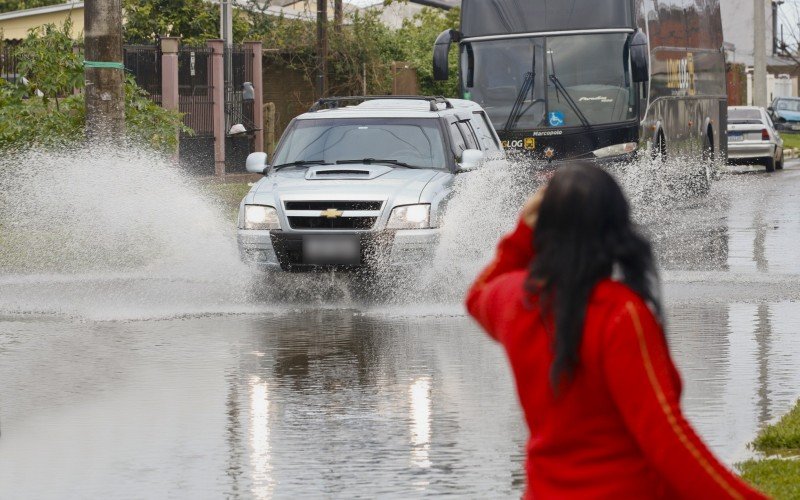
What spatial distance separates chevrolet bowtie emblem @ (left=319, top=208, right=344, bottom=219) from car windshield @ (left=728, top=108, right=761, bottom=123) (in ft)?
81.4

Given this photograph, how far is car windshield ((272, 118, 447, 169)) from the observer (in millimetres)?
14008

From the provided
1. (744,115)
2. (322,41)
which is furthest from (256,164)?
(744,115)

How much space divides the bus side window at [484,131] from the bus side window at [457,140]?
853 mm

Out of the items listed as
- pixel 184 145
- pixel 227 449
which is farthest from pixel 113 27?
pixel 184 145

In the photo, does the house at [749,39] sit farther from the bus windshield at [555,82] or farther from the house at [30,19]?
the bus windshield at [555,82]

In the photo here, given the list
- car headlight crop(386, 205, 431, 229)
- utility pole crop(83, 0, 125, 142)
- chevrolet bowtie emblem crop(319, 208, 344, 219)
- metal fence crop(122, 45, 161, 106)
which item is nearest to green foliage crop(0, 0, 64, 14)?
metal fence crop(122, 45, 161, 106)

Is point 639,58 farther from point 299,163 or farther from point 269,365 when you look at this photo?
point 269,365

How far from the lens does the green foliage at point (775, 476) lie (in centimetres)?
592

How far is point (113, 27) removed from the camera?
53.1 feet

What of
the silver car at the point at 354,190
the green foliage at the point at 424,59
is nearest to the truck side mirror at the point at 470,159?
the silver car at the point at 354,190

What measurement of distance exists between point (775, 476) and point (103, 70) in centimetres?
1167

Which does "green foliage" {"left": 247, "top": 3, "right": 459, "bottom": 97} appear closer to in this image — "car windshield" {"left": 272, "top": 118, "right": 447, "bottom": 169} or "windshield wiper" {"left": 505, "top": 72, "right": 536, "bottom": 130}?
"windshield wiper" {"left": 505, "top": 72, "right": 536, "bottom": 130}

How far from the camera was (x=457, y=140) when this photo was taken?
14.5 meters

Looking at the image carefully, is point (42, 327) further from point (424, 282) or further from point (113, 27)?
point (113, 27)
